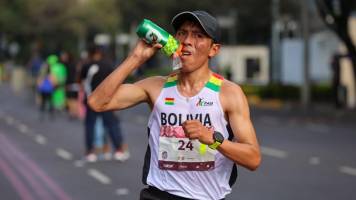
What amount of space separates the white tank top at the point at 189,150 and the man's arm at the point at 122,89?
157 mm

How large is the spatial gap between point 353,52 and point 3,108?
1296cm

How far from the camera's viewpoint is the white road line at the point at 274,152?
15.3m

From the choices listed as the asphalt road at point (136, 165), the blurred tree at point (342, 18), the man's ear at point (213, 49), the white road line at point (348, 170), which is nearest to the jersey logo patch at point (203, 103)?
the man's ear at point (213, 49)

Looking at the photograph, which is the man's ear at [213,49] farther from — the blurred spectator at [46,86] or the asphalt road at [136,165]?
the blurred spectator at [46,86]

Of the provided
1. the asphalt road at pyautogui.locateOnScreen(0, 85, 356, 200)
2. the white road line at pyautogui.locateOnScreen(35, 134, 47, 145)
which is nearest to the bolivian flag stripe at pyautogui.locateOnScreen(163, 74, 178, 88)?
the asphalt road at pyautogui.locateOnScreen(0, 85, 356, 200)

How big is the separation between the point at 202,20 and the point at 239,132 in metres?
0.59

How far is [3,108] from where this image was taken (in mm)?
32125

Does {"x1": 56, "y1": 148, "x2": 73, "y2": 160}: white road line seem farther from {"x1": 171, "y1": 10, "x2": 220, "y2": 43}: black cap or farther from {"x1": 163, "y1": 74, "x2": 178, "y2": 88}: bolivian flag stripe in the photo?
{"x1": 171, "y1": 10, "x2": 220, "y2": 43}: black cap

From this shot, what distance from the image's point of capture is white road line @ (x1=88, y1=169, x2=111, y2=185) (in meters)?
12.0

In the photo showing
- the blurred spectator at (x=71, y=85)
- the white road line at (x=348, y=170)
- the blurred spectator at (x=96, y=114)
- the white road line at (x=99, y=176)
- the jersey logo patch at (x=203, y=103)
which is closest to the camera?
the jersey logo patch at (x=203, y=103)

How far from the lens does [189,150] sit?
4.62 m

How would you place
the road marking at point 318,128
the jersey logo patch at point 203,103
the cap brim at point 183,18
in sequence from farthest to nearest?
the road marking at point 318,128 < the jersey logo patch at point 203,103 < the cap brim at point 183,18

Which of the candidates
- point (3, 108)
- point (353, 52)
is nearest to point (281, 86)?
point (353, 52)

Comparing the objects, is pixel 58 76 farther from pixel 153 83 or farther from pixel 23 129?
pixel 153 83
